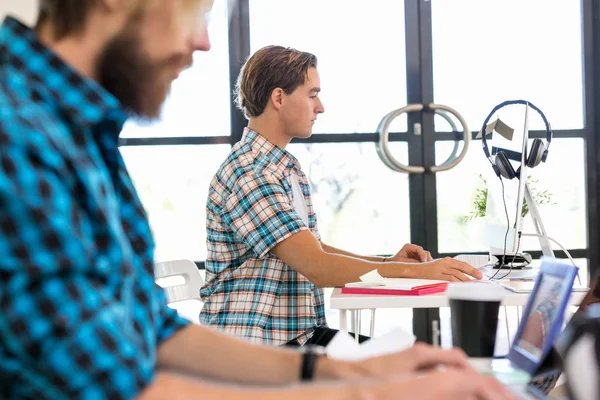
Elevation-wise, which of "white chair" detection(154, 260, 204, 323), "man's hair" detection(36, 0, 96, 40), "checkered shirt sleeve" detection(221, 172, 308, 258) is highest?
"man's hair" detection(36, 0, 96, 40)

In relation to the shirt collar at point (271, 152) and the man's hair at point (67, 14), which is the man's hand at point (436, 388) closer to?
the man's hair at point (67, 14)

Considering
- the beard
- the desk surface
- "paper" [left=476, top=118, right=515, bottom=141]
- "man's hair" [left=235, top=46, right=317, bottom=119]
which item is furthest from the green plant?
the beard

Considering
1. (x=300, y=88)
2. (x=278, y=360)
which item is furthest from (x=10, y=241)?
(x=300, y=88)

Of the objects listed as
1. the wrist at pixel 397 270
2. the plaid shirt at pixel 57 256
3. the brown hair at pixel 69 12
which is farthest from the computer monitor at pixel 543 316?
the wrist at pixel 397 270

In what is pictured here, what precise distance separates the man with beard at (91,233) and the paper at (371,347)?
0.25ft

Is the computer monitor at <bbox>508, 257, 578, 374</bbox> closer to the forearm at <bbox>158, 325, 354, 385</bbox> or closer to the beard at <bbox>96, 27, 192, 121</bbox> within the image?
the forearm at <bbox>158, 325, 354, 385</bbox>

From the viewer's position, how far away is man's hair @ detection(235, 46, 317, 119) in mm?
2445

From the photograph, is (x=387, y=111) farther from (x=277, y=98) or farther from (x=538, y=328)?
(x=538, y=328)

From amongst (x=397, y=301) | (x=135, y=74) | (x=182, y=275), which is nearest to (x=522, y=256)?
(x=397, y=301)

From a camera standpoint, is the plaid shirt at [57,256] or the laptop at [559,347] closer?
the plaid shirt at [57,256]

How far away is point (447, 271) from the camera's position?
7.09 ft

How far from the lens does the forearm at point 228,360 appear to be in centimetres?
99

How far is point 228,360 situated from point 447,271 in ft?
4.17

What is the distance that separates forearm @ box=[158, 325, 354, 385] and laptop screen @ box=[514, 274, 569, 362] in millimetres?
300
